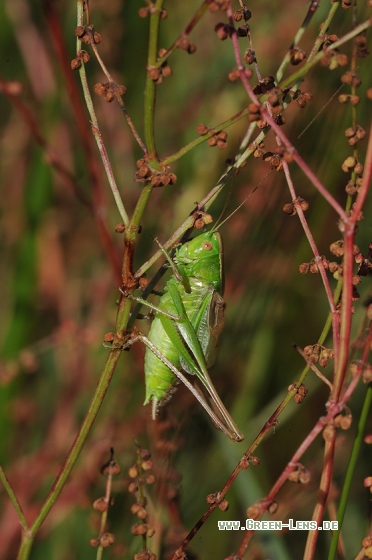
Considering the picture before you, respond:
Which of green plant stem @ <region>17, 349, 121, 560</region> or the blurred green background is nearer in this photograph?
green plant stem @ <region>17, 349, 121, 560</region>

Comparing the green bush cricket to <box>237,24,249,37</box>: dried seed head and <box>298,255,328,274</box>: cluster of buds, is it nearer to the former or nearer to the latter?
<box>298,255,328,274</box>: cluster of buds

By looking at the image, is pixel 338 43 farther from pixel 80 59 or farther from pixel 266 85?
pixel 80 59

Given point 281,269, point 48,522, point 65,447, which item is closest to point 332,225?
point 281,269

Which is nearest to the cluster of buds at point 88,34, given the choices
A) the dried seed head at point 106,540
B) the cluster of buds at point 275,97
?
the cluster of buds at point 275,97

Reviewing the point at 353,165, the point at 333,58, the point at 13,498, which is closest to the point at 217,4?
the point at 333,58

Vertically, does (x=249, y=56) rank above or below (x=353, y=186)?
above

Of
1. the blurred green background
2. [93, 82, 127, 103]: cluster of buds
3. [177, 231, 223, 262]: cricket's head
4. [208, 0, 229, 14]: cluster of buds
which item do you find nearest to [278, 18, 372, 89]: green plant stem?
[208, 0, 229, 14]: cluster of buds
